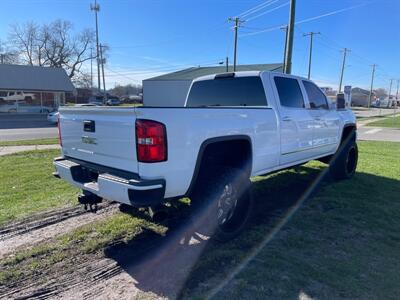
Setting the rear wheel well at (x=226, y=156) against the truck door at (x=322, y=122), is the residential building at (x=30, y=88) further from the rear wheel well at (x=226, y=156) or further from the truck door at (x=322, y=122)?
the rear wheel well at (x=226, y=156)

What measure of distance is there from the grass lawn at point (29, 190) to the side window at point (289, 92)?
3766 mm

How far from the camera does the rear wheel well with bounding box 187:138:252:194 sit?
12.2ft

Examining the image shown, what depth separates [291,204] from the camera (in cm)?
522

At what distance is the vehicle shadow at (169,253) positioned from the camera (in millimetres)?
2996

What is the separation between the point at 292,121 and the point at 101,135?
2789 mm

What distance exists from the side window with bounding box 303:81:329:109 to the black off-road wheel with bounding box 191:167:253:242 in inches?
94.1

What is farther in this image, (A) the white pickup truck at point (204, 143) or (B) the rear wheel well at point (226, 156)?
(B) the rear wheel well at point (226, 156)

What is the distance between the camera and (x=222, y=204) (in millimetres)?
3805

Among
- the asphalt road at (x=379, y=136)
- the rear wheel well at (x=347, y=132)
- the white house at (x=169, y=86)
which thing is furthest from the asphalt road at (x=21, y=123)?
the rear wheel well at (x=347, y=132)

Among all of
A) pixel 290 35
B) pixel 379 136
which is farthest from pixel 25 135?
pixel 379 136

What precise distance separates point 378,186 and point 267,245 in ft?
12.6

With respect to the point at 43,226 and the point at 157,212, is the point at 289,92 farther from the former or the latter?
the point at 43,226

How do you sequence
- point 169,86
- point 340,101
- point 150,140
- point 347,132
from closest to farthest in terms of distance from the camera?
point 150,140 → point 340,101 → point 347,132 → point 169,86

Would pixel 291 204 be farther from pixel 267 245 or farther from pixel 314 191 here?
pixel 267 245
